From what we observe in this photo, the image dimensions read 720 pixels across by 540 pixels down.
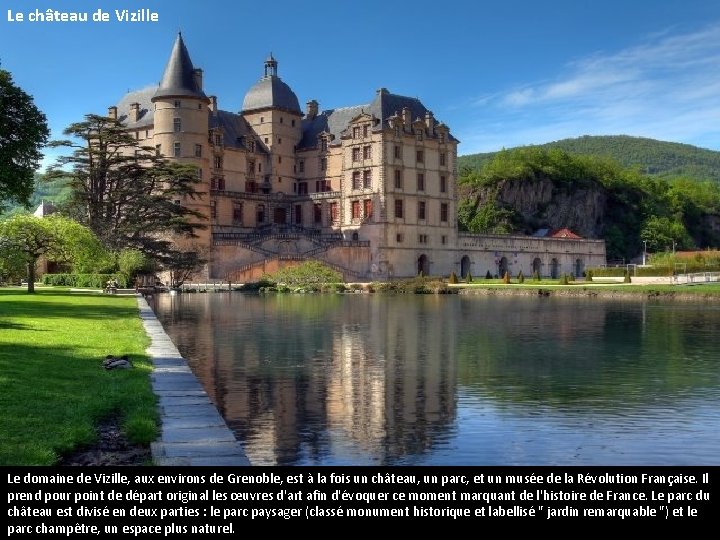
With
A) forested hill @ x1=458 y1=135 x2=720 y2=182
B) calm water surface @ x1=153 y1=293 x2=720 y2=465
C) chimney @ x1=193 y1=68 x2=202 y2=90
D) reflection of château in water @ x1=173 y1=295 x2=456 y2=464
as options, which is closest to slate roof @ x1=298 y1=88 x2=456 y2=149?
chimney @ x1=193 y1=68 x2=202 y2=90

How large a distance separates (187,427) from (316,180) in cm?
6959

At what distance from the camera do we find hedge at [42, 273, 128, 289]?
1757 inches

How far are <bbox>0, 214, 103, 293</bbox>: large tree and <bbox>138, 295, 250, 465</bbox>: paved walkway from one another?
1032 inches

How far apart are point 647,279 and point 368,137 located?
26.0 metres

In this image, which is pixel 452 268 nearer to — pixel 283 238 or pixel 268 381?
pixel 283 238

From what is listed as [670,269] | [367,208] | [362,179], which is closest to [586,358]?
[670,269]

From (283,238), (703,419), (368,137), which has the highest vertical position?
(368,137)

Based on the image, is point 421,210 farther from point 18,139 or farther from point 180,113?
point 18,139

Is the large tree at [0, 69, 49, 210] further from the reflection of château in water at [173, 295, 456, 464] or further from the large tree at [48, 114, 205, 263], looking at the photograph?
the large tree at [48, 114, 205, 263]

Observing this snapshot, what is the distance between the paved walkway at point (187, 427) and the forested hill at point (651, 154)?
144m

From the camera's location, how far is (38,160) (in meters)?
31.4
